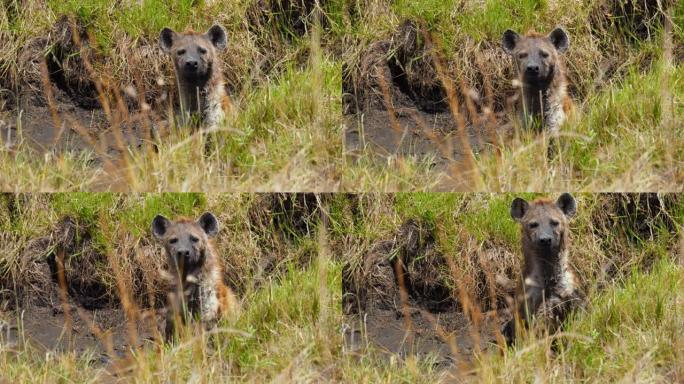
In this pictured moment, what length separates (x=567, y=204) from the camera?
20.5 feet

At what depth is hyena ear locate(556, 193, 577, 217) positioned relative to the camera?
6230mm

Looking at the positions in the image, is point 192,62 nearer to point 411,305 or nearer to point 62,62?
point 62,62

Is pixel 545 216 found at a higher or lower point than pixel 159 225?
lower

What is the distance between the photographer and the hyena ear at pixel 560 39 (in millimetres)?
6410

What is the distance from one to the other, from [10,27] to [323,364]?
2.84 metres

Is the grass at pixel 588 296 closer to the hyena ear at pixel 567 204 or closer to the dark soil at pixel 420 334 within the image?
the dark soil at pixel 420 334

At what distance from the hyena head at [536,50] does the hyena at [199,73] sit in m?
1.74

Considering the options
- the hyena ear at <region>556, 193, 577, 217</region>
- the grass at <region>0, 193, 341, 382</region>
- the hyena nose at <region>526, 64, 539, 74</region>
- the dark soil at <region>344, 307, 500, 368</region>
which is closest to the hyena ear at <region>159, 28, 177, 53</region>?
the grass at <region>0, 193, 341, 382</region>

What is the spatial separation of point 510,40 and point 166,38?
2.07m

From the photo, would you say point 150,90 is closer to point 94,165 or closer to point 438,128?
point 94,165

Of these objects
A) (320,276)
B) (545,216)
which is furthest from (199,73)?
(545,216)

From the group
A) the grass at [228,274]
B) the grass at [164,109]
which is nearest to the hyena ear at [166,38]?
the grass at [164,109]

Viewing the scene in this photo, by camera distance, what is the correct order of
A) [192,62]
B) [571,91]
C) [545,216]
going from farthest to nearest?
[571,91] < [192,62] < [545,216]

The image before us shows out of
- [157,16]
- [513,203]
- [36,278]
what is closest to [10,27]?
[157,16]
